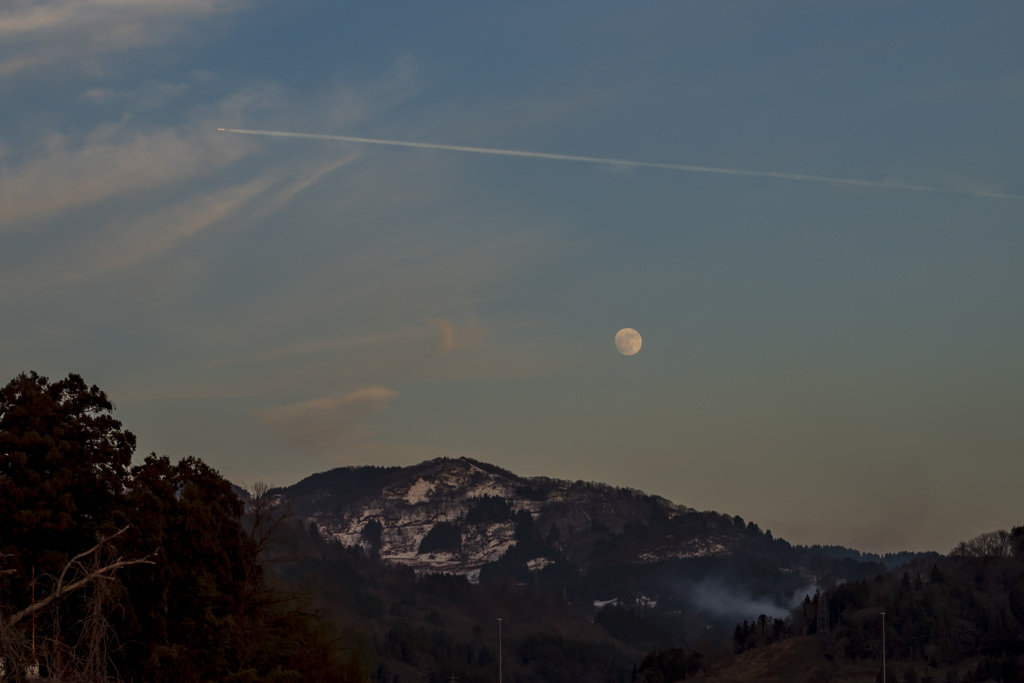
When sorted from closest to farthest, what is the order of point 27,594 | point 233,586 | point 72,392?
1. point 27,594
2. point 72,392
3. point 233,586

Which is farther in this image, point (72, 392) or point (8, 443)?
point (72, 392)

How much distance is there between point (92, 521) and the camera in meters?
62.9

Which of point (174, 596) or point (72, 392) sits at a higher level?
point (72, 392)

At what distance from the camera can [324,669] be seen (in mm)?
87750

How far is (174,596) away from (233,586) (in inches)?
193

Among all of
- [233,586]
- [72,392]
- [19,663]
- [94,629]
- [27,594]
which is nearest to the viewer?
[19,663]

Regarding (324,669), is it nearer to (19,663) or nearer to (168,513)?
(168,513)

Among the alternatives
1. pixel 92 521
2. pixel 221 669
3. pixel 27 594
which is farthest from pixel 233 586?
pixel 27 594

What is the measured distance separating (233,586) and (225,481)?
628cm

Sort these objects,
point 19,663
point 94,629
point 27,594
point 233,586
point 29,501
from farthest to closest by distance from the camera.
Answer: point 233,586 → point 29,501 → point 27,594 → point 94,629 → point 19,663

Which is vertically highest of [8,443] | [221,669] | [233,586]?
[8,443]

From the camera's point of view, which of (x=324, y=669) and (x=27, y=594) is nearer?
(x=27, y=594)

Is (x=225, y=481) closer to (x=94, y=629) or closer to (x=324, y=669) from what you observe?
(x=324, y=669)

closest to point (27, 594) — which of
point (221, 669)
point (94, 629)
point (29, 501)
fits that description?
point (29, 501)
